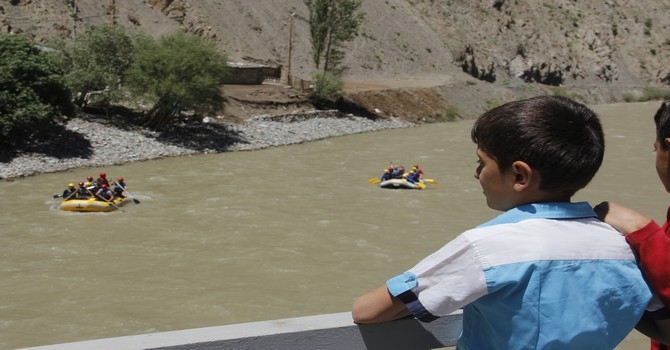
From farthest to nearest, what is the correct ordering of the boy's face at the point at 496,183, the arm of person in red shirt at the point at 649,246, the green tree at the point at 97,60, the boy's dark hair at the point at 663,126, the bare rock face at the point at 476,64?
the bare rock face at the point at 476,64 < the green tree at the point at 97,60 < the boy's dark hair at the point at 663,126 < the boy's face at the point at 496,183 < the arm of person in red shirt at the point at 649,246

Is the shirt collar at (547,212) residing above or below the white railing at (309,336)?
above

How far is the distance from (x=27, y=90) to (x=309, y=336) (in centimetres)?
2696

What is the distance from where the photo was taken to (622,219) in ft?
6.77

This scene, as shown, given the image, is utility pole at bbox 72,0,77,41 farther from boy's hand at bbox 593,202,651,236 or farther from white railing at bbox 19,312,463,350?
boy's hand at bbox 593,202,651,236

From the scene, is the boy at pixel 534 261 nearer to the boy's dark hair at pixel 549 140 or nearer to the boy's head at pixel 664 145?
the boy's dark hair at pixel 549 140

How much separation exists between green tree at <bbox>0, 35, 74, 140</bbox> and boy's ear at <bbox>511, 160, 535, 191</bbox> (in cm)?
2587

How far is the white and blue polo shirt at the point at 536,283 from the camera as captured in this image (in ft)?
6.06

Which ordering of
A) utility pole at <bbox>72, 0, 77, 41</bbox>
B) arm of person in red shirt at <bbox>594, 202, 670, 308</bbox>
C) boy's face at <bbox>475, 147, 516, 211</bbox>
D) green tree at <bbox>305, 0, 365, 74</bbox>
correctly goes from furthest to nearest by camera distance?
green tree at <bbox>305, 0, 365, 74</bbox>
utility pole at <bbox>72, 0, 77, 41</bbox>
boy's face at <bbox>475, 147, 516, 211</bbox>
arm of person in red shirt at <bbox>594, 202, 670, 308</bbox>

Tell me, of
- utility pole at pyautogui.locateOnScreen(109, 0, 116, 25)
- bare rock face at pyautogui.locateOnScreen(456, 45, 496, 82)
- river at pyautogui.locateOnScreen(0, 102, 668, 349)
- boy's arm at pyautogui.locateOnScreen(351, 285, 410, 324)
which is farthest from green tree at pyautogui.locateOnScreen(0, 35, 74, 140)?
bare rock face at pyautogui.locateOnScreen(456, 45, 496, 82)

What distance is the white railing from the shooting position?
205 cm

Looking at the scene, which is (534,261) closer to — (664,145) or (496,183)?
(496,183)

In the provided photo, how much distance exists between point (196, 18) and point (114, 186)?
3440cm

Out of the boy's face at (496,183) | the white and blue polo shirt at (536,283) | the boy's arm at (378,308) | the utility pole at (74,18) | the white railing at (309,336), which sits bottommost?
the white railing at (309,336)

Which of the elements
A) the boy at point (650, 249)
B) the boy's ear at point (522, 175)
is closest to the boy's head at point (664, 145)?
the boy at point (650, 249)
